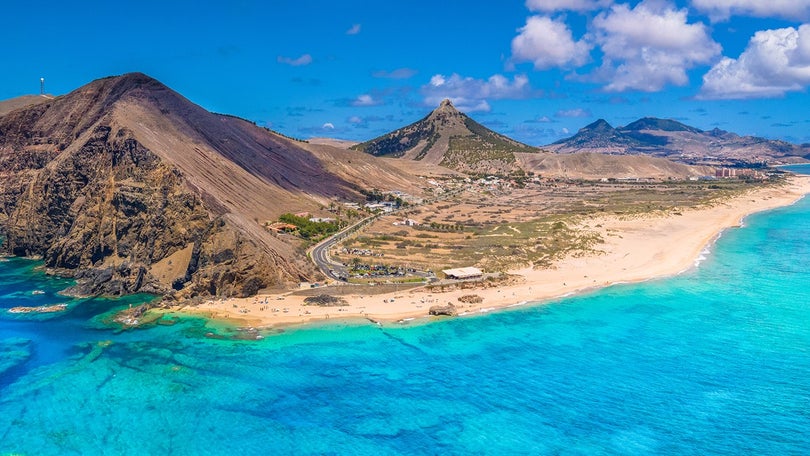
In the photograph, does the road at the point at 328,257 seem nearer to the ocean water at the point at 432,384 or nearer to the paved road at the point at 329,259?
the paved road at the point at 329,259

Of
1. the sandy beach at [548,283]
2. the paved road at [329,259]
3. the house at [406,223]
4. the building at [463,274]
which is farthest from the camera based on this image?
the house at [406,223]

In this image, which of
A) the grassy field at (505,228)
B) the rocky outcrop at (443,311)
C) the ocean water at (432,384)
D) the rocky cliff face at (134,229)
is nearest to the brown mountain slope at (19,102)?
the rocky cliff face at (134,229)

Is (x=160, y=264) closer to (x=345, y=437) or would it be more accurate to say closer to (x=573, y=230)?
(x=345, y=437)

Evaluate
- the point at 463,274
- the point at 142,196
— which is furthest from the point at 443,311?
the point at 142,196

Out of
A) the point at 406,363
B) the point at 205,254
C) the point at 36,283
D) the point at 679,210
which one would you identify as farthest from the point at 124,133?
the point at 679,210

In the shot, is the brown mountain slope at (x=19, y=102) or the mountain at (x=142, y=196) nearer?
the mountain at (x=142, y=196)

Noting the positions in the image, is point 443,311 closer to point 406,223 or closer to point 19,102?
point 406,223
